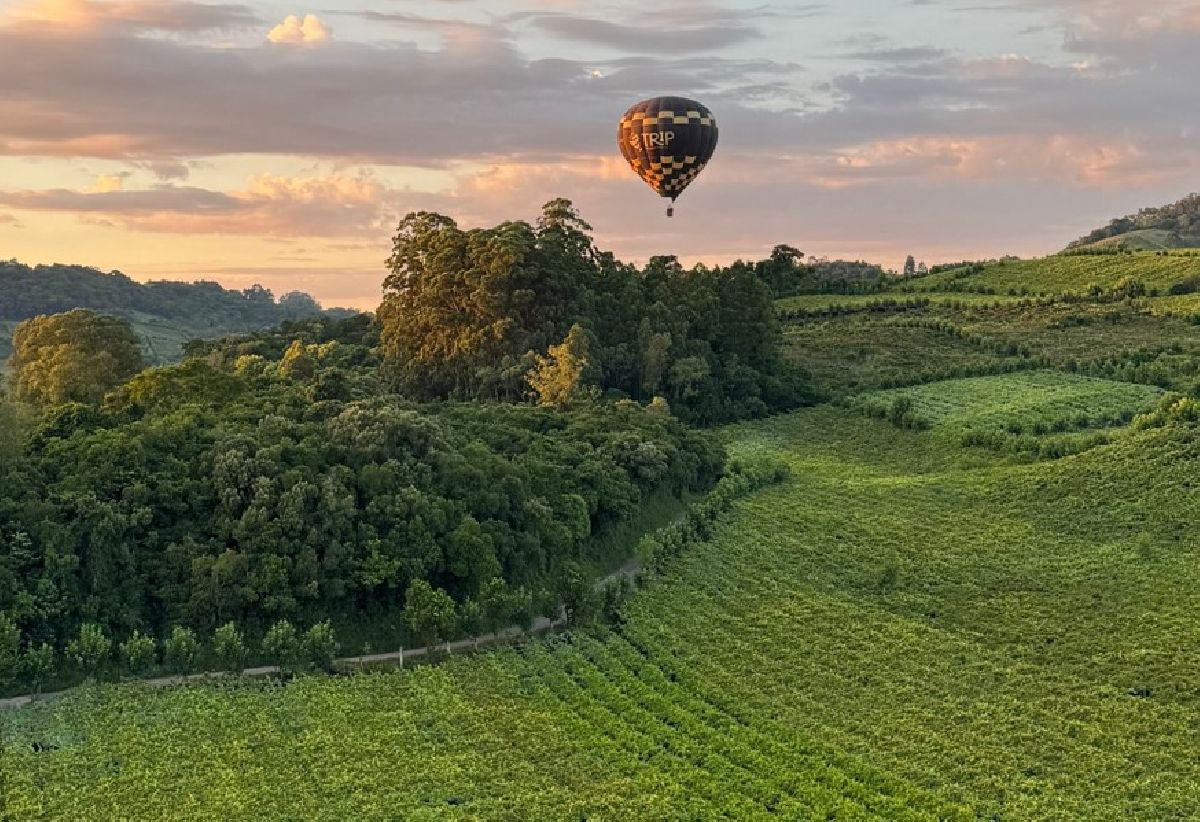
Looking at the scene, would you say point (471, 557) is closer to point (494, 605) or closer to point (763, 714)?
point (494, 605)

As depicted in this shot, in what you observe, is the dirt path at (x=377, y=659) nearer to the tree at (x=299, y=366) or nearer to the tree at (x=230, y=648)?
the tree at (x=230, y=648)

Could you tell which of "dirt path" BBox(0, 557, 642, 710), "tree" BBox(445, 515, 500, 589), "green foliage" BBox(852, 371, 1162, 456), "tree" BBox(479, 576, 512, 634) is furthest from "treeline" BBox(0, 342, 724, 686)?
"green foliage" BBox(852, 371, 1162, 456)

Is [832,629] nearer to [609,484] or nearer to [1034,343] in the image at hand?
[609,484]

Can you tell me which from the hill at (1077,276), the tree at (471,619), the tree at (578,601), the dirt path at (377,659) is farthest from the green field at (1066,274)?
the tree at (471,619)

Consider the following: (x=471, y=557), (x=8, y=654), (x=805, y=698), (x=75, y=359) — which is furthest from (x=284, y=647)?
(x=75, y=359)

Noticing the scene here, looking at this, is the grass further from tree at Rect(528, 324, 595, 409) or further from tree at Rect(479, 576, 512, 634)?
tree at Rect(479, 576, 512, 634)
